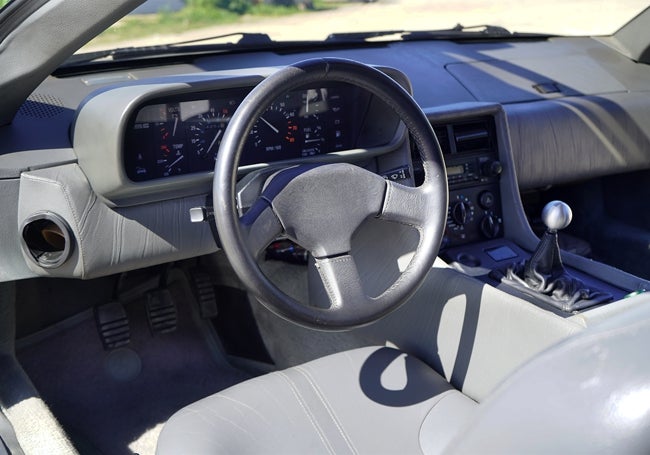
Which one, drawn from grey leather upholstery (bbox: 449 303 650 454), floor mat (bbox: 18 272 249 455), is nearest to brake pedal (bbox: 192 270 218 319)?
floor mat (bbox: 18 272 249 455)

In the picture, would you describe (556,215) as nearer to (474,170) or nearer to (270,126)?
(474,170)

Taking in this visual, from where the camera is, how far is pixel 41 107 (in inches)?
80.1

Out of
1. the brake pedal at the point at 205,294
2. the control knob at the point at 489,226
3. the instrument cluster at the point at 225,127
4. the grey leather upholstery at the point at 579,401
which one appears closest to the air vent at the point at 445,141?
the control knob at the point at 489,226

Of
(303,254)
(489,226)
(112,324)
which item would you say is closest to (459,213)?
(489,226)

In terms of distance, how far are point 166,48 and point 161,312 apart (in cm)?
102

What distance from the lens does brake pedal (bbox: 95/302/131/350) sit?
9.16ft

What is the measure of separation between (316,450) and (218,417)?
246 millimetres

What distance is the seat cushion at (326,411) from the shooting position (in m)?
1.72

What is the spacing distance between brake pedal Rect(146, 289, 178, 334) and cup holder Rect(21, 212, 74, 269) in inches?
36.8

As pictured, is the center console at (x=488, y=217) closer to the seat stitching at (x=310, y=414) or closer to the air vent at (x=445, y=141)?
the air vent at (x=445, y=141)

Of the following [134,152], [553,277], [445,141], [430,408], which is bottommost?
[430,408]

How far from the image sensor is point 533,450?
906 millimetres

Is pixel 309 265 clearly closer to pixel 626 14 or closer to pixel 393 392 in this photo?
pixel 393 392

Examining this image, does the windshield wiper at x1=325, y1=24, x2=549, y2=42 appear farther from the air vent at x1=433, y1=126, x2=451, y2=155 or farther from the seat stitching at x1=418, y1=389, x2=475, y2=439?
the seat stitching at x1=418, y1=389, x2=475, y2=439
